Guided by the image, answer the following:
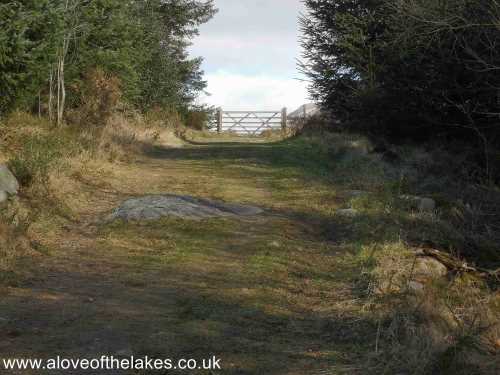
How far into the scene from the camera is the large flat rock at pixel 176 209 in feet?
30.0

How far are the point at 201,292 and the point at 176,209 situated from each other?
3.42 m

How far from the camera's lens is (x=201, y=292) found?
20.0ft

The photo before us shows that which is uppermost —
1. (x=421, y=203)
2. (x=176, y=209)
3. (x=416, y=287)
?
(x=421, y=203)

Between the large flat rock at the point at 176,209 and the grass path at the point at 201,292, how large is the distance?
0.29m

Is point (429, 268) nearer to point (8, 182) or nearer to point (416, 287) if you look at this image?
point (416, 287)

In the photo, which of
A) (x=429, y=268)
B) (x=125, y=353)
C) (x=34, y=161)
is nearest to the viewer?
(x=125, y=353)

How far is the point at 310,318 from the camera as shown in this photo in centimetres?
562

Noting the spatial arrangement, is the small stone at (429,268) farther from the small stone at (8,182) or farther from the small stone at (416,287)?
the small stone at (8,182)

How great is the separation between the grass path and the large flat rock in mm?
292

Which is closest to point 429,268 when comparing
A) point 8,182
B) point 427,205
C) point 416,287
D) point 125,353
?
point 416,287

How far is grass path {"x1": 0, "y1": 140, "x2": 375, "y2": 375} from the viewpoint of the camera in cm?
470

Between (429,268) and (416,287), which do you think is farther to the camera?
(429,268)

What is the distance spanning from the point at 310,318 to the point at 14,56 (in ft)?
25.4

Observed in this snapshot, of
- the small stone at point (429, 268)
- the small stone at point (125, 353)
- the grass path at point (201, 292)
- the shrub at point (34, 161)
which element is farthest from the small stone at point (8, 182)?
the small stone at point (429, 268)
